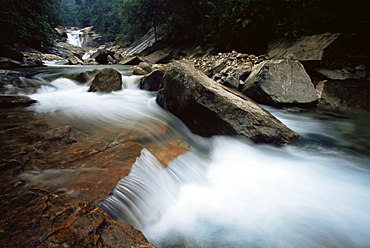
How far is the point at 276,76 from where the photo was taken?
4.57 meters

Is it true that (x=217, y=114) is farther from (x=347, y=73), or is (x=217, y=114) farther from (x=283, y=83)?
(x=347, y=73)

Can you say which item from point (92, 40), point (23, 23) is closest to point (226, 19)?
point (23, 23)

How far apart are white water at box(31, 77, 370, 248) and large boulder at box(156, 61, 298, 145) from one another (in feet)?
0.60

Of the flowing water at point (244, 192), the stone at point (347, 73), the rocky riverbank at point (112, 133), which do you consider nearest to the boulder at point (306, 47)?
the rocky riverbank at point (112, 133)

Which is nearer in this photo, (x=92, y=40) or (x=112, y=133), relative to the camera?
(x=112, y=133)

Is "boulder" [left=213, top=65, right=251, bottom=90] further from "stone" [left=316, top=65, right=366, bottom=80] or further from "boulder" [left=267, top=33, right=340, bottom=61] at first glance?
"stone" [left=316, top=65, right=366, bottom=80]

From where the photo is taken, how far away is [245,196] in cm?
201

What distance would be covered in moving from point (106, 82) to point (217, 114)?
422 cm

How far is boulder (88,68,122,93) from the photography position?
5527 mm

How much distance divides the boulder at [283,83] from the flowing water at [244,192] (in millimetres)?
1597

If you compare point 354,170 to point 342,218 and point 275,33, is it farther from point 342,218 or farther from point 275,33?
point 275,33

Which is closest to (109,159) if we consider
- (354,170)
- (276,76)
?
(354,170)

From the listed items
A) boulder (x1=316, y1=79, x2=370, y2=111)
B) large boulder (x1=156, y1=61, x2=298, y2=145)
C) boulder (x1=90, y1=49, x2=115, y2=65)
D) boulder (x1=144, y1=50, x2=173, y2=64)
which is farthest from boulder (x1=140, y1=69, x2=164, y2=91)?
boulder (x1=90, y1=49, x2=115, y2=65)

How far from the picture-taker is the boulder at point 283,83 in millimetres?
4598
